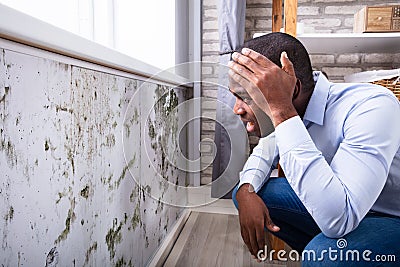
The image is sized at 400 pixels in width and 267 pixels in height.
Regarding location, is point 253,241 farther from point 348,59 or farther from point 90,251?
point 348,59

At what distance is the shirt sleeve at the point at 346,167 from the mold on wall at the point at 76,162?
0.43 m

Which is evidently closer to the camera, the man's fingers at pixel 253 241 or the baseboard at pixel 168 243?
the man's fingers at pixel 253 241

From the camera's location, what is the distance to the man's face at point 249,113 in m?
0.82

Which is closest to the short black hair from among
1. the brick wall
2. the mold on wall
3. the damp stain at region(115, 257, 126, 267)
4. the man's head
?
the man's head

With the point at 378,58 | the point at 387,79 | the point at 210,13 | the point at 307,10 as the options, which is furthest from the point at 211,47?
the point at 387,79

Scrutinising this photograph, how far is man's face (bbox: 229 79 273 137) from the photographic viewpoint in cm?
82

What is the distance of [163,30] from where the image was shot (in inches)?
66.4

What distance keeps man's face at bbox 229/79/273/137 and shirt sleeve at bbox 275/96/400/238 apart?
70mm

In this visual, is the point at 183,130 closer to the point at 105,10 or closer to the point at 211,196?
the point at 211,196

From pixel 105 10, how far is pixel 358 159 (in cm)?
105

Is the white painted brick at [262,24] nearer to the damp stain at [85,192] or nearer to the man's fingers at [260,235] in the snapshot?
the man's fingers at [260,235]

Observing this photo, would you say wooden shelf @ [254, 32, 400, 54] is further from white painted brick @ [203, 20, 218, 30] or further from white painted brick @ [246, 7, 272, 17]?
white painted brick @ [203, 20, 218, 30]

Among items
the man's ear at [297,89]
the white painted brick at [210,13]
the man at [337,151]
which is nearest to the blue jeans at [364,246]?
the man at [337,151]

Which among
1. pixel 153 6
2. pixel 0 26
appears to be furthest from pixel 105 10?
pixel 0 26
